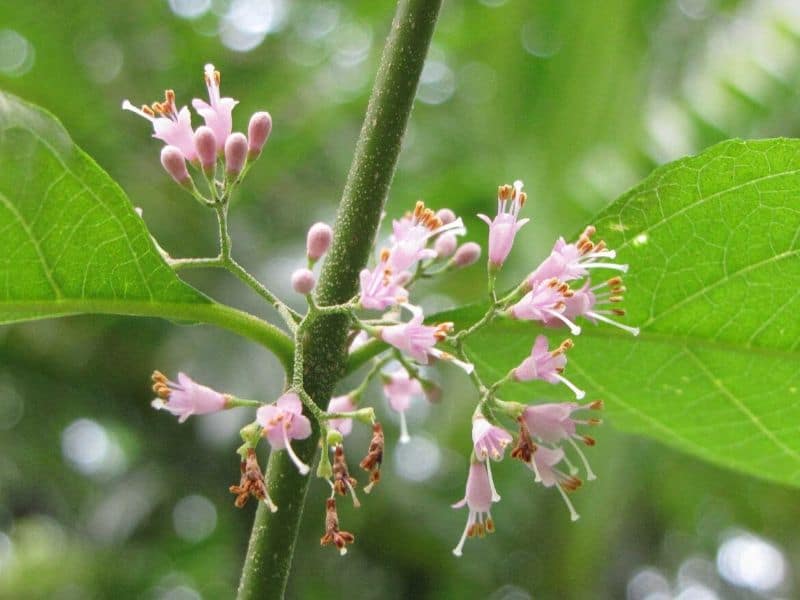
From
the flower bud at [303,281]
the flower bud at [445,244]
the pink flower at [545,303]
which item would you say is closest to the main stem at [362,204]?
the flower bud at [303,281]

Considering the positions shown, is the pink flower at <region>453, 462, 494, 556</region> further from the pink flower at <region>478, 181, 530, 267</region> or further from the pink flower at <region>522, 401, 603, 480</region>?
the pink flower at <region>478, 181, 530, 267</region>

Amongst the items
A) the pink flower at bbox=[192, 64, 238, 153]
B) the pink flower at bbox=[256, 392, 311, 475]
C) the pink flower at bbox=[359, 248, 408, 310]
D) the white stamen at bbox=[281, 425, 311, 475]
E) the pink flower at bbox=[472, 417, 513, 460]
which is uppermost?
the pink flower at bbox=[192, 64, 238, 153]

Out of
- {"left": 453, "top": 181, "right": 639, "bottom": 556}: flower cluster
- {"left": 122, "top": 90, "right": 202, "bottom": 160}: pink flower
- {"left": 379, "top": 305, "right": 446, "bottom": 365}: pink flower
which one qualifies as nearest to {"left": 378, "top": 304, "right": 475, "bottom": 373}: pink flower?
{"left": 379, "top": 305, "right": 446, "bottom": 365}: pink flower

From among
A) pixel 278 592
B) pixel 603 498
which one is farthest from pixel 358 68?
pixel 278 592

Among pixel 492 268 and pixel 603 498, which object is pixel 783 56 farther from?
pixel 492 268

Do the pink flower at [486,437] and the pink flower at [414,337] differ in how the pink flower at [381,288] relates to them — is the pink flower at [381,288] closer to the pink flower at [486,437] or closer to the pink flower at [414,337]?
the pink flower at [414,337]

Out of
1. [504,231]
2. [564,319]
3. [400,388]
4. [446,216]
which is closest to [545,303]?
[564,319]

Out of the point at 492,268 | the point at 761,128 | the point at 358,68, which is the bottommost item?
the point at 492,268
